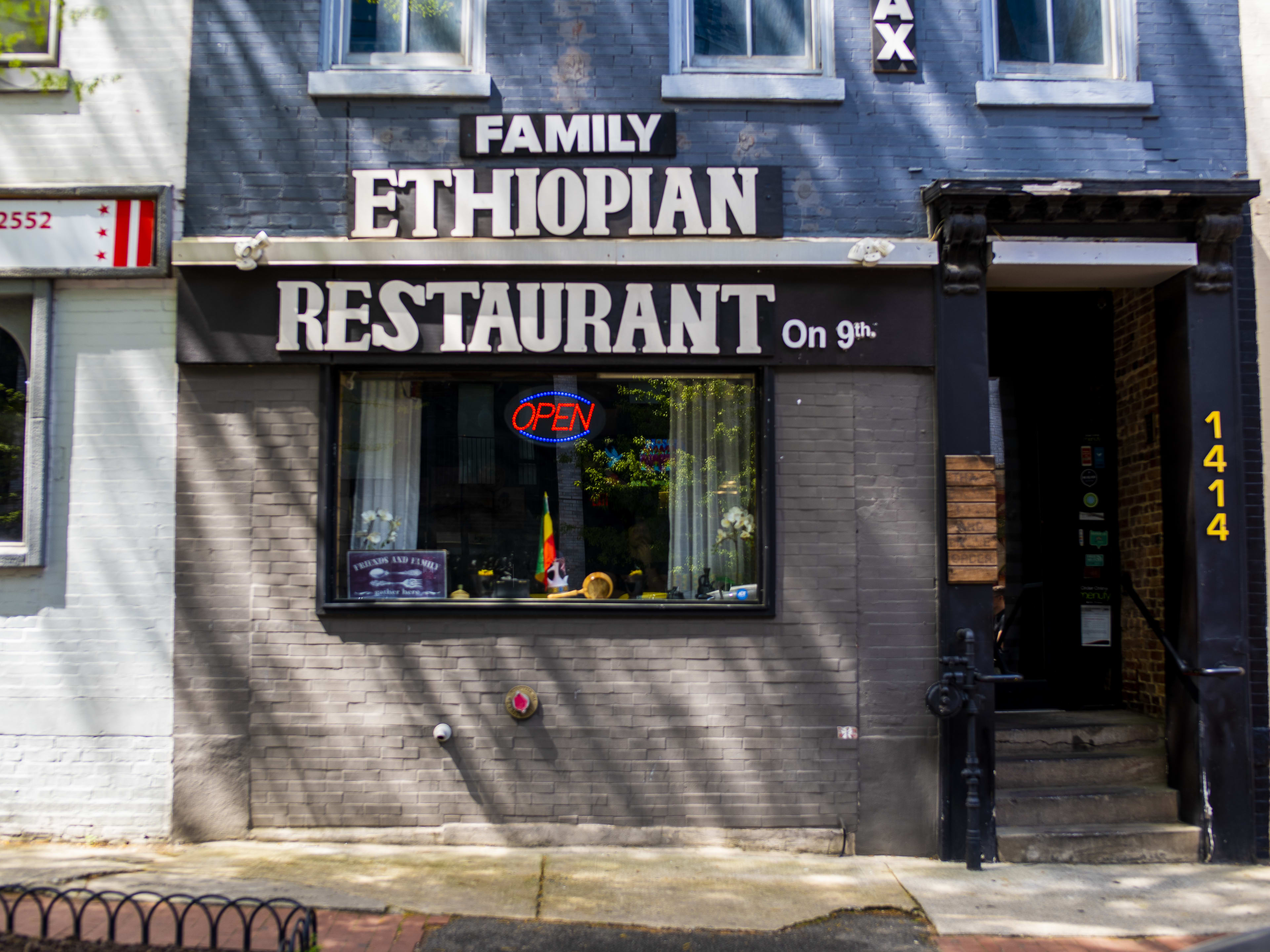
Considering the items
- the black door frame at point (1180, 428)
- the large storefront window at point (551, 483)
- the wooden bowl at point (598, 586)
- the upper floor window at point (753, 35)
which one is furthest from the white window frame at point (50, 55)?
the black door frame at point (1180, 428)

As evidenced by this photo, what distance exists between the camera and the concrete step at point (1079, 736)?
625 cm

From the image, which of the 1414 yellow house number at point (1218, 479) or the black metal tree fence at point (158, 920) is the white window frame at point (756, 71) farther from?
the black metal tree fence at point (158, 920)

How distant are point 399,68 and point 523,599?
3.80 meters

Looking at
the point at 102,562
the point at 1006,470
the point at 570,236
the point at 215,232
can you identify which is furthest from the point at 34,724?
the point at 1006,470

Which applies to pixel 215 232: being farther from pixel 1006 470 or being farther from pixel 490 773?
pixel 1006 470

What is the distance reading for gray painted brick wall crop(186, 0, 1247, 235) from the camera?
19.7ft

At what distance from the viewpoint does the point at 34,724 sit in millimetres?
5809

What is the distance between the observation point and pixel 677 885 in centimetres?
511

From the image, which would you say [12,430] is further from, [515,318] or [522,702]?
[522,702]

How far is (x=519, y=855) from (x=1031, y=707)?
424cm

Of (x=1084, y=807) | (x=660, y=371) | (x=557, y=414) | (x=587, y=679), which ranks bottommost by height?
(x=1084, y=807)

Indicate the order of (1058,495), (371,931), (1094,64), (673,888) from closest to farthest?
1. (371,931)
2. (673,888)
3. (1094,64)
4. (1058,495)

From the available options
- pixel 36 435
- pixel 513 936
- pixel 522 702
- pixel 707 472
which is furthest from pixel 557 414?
pixel 36 435

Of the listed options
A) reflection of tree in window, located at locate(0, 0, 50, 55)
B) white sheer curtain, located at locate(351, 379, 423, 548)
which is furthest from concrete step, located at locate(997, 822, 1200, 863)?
reflection of tree in window, located at locate(0, 0, 50, 55)
